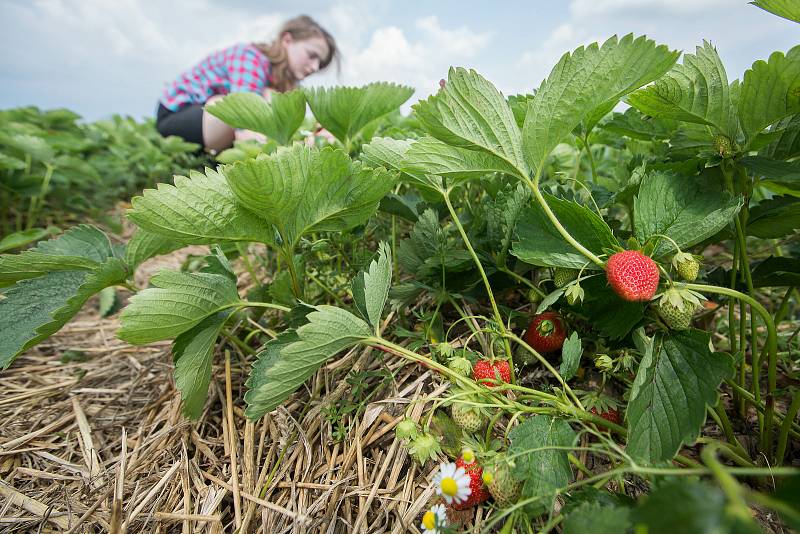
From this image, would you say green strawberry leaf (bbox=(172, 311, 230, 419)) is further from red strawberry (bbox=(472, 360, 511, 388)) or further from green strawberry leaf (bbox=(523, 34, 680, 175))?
green strawberry leaf (bbox=(523, 34, 680, 175))

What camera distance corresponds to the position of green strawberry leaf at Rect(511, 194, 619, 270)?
585 millimetres

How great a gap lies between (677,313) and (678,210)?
16 cm

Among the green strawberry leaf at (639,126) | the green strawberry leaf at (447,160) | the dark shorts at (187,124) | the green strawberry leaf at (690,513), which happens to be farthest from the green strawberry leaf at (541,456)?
the dark shorts at (187,124)

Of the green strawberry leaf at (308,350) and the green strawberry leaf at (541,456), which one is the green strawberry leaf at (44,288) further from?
the green strawberry leaf at (541,456)

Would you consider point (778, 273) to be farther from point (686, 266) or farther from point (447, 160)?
point (447, 160)

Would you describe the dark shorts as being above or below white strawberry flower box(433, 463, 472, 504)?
above

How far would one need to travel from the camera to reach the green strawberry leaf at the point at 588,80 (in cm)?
53

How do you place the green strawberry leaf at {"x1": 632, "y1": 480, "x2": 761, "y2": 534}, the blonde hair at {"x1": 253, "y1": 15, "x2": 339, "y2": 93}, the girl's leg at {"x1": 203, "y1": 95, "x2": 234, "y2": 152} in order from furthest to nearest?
the blonde hair at {"x1": 253, "y1": 15, "x2": 339, "y2": 93} < the girl's leg at {"x1": 203, "y1": 95, "x2": 234, "y2": 152} < the green strawberry leaf at {"x1": 632, "y1": 480, "x2": 761, "y2": 534}

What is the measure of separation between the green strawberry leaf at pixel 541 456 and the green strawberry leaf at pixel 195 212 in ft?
1.63

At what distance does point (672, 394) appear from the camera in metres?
0.52

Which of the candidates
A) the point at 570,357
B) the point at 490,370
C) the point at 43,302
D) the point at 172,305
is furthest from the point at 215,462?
the point at 570,357

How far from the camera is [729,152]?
63cm

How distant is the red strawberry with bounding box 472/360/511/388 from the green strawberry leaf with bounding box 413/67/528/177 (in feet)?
0.92

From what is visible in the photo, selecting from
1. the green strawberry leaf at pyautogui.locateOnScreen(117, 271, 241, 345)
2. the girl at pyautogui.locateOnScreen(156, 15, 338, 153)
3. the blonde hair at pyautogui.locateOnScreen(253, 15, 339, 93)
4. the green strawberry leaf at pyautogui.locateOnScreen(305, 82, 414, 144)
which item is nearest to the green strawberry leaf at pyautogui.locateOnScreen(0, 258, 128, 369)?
the green strawberry leaf at pyautogui.locateOnScreen(117, 271, 241, 345)
